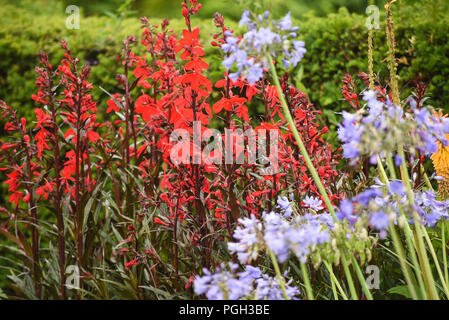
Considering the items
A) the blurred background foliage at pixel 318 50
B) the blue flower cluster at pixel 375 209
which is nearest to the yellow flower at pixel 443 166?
the blue flower cluster at pixel 375 209

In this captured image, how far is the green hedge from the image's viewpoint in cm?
342

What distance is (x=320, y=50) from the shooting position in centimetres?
373

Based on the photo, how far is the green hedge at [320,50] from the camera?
11.2 feet

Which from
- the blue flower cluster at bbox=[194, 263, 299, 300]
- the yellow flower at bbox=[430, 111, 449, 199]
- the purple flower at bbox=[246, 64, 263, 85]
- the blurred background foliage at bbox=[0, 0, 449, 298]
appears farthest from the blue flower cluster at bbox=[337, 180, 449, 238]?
the blurred background foliage at bbox=[0, 0, 449, 298]

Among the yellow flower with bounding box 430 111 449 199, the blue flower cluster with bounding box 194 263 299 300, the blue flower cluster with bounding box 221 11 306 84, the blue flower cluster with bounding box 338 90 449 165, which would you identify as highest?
the blue flower cluster with bounding box 221 11 306 84

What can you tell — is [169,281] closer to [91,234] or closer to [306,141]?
[91,234]

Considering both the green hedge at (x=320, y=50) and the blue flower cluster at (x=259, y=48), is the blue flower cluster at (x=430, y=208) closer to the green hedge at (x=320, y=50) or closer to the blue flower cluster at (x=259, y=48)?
the blue flower cluster at (x=259, y=48)

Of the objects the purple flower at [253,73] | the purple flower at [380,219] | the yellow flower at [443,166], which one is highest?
the purple flower at [253,73]

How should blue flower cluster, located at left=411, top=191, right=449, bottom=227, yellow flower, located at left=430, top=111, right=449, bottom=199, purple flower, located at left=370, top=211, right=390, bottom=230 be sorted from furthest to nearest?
yellow flower, located at left=430, top=111, right=449, bottom=199
blue flower cluster, located at left=411, top=191, right=449, bottom=227
purple flower, located at left=370, top=211, right=390, bottom=230

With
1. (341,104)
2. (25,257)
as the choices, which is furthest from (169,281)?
(341,104)

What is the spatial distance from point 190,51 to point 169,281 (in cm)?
95

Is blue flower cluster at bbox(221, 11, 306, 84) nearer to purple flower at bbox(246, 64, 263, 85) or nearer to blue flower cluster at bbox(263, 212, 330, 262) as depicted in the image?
purple flower at bbox(246, 64, 263, 85)

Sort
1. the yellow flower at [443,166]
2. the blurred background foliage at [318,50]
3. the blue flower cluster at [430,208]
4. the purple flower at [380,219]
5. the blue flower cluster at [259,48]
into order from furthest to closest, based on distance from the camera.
→ 1. the blurred background foliage at [318,50]
2. the yellow flower at [443,166]
3. the blue flower cluster at [430,208]
4. the blue flower cluster at [259,48]
5. the purple flower at [380,219]
